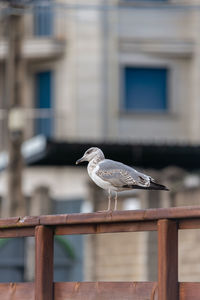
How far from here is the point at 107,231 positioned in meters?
9.11

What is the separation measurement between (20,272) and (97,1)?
16.8 m

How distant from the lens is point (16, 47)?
1620 inches

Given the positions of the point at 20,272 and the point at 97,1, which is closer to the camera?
the point at 20,272

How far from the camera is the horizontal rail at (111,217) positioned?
27.8ft

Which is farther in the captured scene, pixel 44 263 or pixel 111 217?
pixel 44 263

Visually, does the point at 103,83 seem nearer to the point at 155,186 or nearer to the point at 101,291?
the point at 155,186

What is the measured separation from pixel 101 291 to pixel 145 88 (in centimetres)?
3283

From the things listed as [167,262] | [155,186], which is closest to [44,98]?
Answer: [155,186]

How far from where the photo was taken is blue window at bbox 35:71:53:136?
41.8 m

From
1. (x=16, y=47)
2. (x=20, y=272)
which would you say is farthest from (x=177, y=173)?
(x=16, y=47)

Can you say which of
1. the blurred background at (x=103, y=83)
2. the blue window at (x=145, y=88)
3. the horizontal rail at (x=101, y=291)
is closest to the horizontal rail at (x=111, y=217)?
the horizontal rail at (x=101, y=291)

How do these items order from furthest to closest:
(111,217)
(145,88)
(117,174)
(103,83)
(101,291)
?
1. (145,88)
2. (103,83)
3. (117,174)
4. (101,291)
5. (111,217)

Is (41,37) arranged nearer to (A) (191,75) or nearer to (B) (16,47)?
(B) (16,47)

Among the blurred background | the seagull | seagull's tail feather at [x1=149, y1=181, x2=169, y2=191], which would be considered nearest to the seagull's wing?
the seagull
